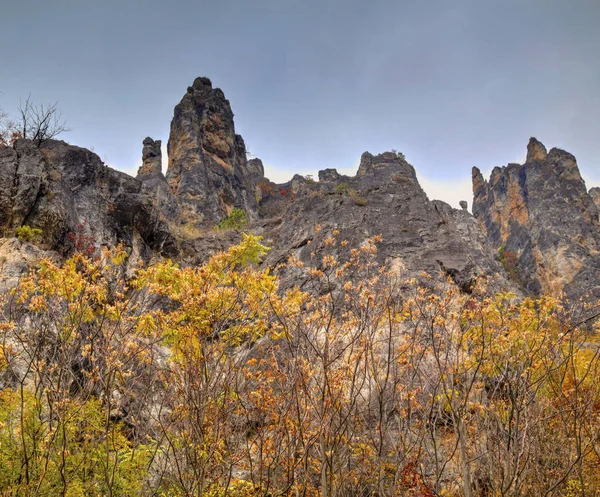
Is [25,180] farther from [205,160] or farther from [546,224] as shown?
[546,224]

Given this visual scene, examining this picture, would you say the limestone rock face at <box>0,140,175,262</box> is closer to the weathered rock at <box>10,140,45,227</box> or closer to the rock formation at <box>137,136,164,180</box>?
the weathered rock at <box>10,140,45,227</box>

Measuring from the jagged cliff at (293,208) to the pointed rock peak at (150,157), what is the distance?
0.49ft

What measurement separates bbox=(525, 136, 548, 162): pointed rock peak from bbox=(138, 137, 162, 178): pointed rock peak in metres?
51.8

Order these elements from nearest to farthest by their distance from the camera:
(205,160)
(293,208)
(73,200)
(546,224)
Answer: (73,200) < (293,208) < (205,160) < (546,224)

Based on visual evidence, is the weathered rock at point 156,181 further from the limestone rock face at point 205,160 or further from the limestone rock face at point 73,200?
the limestone rock face at point 73,200

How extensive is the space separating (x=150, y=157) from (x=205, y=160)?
6751mm

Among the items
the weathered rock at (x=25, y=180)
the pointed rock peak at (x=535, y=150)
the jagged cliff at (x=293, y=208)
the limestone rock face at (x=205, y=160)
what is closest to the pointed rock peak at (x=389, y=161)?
the jagged cliff at (x=293, y=208)

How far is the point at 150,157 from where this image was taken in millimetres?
40000

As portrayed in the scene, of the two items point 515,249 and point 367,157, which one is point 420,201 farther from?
point 515,249

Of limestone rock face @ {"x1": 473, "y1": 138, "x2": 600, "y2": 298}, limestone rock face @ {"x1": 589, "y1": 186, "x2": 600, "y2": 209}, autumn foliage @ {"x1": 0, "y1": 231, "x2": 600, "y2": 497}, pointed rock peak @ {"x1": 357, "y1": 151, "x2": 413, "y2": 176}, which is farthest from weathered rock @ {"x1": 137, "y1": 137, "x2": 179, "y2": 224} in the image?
limestone rock face @ {"x1": 589, "y1": 186, "x2": 600, "y2": 209}

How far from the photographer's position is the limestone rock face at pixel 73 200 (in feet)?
42.8

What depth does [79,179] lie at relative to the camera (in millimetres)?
17141

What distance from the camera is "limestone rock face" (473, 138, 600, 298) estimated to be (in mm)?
39125

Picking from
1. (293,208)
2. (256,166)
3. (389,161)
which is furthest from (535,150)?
(293,208)
